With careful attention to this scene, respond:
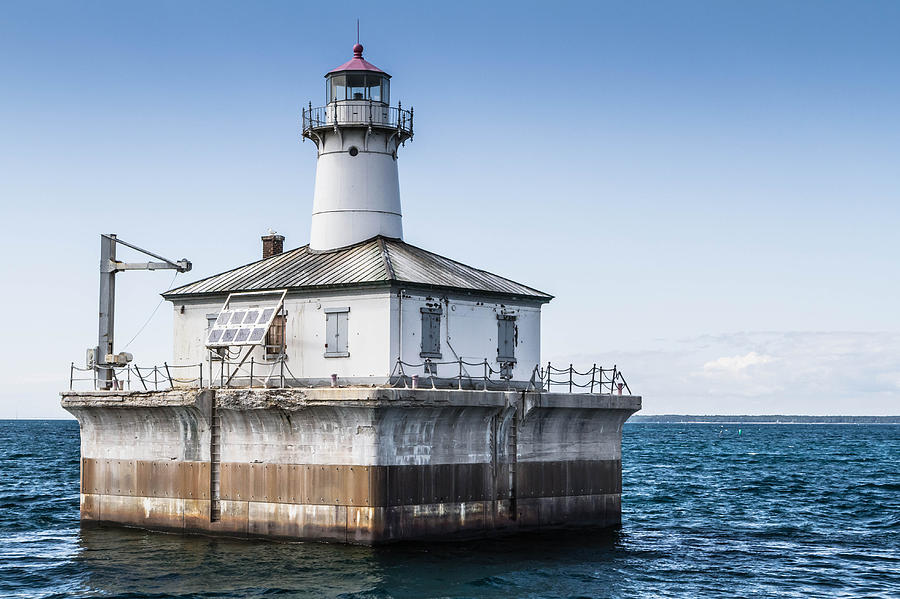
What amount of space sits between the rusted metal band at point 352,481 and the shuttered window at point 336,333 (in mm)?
3739

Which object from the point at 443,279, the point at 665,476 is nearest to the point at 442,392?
the point at 443,279

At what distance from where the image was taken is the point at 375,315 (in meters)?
34.1

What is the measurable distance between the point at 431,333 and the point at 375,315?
6.28ft

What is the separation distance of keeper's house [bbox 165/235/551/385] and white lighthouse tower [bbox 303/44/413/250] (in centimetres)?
85

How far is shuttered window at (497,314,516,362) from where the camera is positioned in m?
37.3

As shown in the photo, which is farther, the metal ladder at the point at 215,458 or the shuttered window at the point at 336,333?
the shuttered window at the point at 336,333

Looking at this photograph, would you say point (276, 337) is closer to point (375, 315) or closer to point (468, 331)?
point (375, 315)

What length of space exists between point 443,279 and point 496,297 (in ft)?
6.51

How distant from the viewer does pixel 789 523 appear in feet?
145

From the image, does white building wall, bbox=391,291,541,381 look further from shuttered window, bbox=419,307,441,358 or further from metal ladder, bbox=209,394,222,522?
metal ladder, bbox=209,394,222,522

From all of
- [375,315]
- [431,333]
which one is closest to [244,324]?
[375,315]

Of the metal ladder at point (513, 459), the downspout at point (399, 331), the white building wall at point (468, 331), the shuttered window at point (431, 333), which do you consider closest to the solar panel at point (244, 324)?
the downspout at point (399, 331)

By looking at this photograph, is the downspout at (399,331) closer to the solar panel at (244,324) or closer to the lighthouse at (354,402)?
the lighthouse at (354,402)

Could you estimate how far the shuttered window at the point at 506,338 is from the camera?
3734 centimetres
